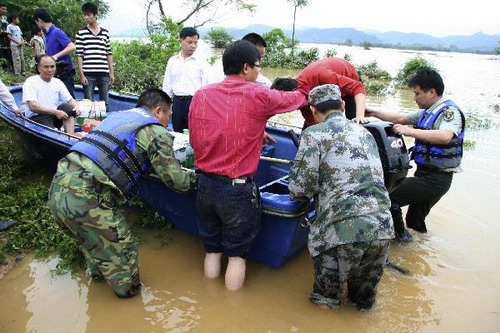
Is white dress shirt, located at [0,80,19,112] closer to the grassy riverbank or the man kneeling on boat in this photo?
the man kneeling on boat

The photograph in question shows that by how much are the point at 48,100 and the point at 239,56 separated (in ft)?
9.78

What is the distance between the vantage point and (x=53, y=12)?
1470 centimetres

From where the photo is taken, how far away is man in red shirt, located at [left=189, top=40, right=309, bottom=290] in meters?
2.66

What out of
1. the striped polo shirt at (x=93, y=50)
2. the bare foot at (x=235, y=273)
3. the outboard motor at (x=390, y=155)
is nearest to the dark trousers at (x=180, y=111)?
the striped polo shirt at (x=93, y=50)

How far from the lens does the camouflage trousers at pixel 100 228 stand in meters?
2.55

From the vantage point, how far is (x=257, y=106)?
2.66 m

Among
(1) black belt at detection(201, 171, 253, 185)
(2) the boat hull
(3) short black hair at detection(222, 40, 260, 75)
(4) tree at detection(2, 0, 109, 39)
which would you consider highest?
(4) tree at detection(2, 0, 109, 39)

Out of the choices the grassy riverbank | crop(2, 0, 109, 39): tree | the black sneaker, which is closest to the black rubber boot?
the black sneaker

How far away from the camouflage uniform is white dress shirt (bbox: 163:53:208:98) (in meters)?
2.07

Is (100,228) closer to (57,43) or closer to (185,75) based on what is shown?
(185,75)

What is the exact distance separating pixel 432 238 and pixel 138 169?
10.7 ft

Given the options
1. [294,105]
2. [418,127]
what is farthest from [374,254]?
[418,127]

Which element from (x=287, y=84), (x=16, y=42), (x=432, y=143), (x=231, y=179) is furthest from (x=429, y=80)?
(x=16, y=42)

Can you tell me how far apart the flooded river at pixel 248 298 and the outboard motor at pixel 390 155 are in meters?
0.98
